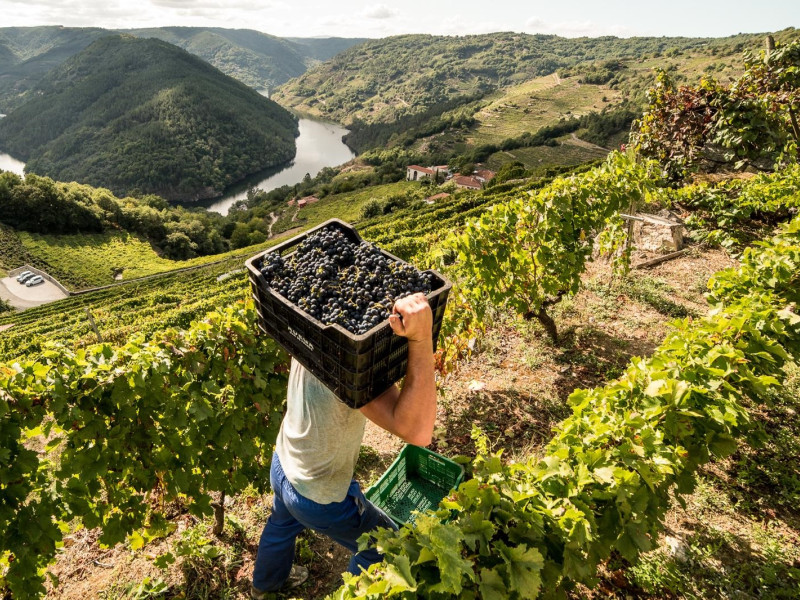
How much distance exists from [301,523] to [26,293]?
6147 centimetres

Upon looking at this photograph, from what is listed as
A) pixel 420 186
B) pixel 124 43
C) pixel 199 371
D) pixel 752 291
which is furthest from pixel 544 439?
pixel 124 43

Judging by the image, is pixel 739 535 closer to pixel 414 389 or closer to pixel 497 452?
pixel 497 452

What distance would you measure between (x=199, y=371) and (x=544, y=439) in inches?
133

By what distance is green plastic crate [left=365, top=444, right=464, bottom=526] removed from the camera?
325cm

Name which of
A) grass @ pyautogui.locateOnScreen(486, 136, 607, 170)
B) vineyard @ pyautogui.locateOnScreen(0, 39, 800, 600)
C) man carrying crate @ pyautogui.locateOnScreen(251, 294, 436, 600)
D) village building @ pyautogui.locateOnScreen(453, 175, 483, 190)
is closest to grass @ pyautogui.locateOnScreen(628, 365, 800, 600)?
vineyard @ pyautogui.locateOnScreen(0, 39, 800, 600)

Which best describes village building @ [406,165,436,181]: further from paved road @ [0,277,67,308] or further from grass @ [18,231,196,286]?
paved road @ [0,277,67,308]

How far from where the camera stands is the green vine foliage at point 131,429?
262 cm

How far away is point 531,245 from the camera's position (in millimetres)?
5406

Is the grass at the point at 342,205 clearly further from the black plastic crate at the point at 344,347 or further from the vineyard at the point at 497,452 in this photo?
the black plastic crate at the point at 344,347

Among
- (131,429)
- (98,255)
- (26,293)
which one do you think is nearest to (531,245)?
(131,429)

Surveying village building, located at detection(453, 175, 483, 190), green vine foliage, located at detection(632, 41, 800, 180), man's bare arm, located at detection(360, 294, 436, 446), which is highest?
green vine foliage, located at detection(632, 41, 800, 180)

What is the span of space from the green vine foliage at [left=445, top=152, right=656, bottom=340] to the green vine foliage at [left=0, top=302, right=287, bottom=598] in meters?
2.75

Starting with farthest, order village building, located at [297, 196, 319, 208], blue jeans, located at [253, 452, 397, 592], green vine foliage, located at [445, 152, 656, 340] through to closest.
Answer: village building, located at [297, 196, 319, 208]
green vine foliage, located at [445, 152, 656, 340]
blue jeans, located at [253, 452, 397, 592]

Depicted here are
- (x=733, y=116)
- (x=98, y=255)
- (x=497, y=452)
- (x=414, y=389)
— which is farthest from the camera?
(x=98, y=255)
